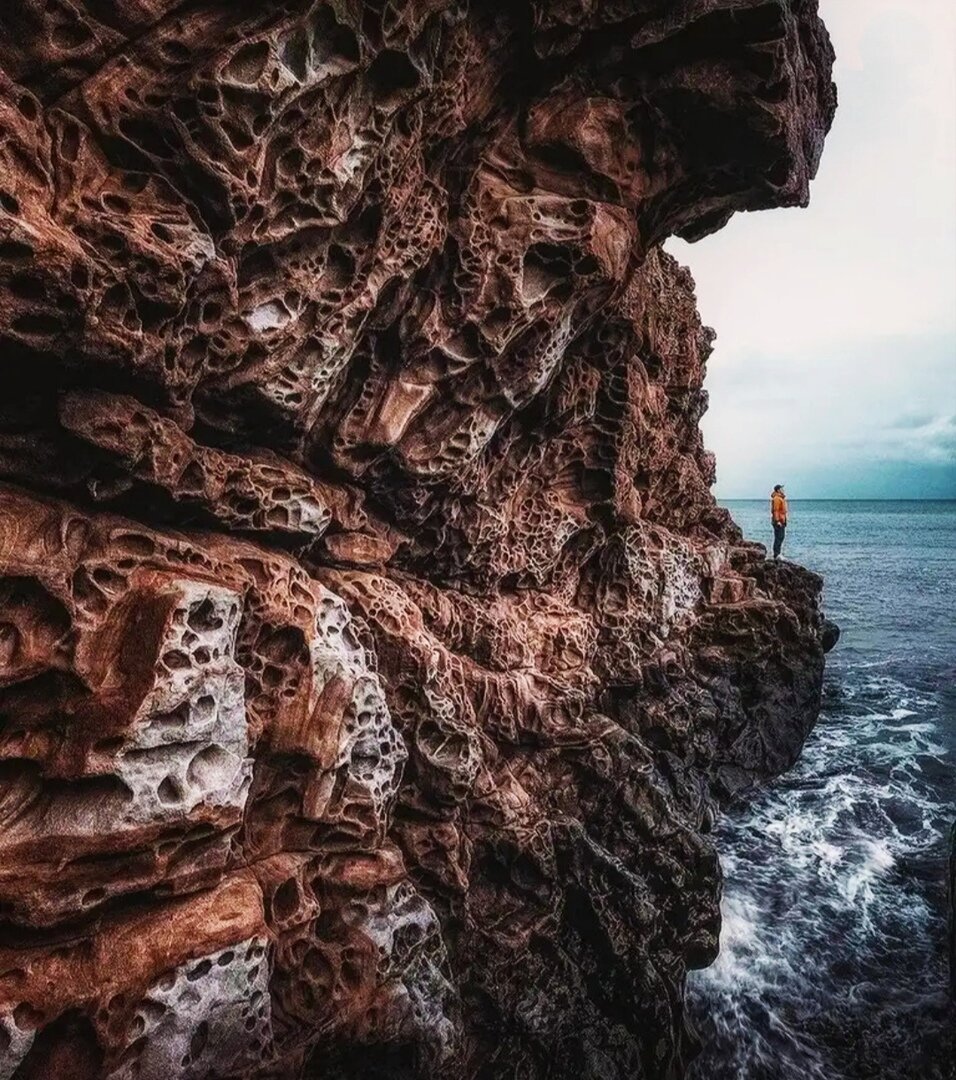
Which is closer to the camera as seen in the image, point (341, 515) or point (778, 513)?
point (341, 515)

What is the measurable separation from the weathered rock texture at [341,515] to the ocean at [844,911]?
114cm

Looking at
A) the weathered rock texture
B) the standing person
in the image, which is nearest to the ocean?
the weathered rock texture

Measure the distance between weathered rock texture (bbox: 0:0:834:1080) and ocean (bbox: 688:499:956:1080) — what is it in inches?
44.8

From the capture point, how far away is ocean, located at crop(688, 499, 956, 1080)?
8.45m

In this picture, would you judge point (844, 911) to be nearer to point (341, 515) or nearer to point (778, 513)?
point (341, 515)

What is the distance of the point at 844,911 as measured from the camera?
10.7 meters

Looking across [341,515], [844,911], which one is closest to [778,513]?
[844,911]

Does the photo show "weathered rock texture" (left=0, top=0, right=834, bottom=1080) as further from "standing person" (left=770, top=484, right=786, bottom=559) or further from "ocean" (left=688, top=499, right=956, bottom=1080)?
"standing person" (left=770, top=484, right=786, bottom=559)

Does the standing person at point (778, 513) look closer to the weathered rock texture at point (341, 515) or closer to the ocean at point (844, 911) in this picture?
the ocean at point (844, 911)

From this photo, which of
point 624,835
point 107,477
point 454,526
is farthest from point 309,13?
point 624,835

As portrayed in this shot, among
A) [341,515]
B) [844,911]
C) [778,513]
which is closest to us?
[341,515]

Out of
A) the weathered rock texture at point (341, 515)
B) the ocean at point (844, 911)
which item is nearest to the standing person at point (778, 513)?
the ocean at point (844, 911)

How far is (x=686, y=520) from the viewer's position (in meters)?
16.7

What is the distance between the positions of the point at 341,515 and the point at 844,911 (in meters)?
10.3
